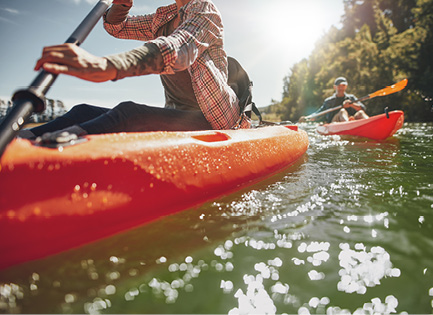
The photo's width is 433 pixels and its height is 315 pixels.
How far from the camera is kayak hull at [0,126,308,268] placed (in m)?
1.02

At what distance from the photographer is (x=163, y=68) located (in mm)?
1440

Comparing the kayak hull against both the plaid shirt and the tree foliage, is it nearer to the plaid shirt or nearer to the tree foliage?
the plaid shirt

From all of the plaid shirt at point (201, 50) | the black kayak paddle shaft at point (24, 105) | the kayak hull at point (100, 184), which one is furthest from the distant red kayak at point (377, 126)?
the black kayak paddle shaft at point (24, 105)

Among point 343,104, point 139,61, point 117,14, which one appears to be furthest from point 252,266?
point 343,104

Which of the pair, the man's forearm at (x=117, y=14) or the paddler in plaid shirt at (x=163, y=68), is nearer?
the paddler in plaid shirt at (x=163, y=68)

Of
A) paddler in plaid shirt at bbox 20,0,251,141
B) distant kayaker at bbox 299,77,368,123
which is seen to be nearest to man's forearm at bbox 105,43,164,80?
paddler in plaid shirt at bbox 20,0,251,141

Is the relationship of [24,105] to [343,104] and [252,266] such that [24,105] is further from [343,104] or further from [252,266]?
[343,104]

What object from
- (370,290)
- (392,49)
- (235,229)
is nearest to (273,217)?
(235,229)

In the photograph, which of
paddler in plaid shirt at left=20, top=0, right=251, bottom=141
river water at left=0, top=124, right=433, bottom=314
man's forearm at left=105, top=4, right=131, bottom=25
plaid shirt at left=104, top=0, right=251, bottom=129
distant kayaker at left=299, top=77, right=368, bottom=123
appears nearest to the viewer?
river water at left=0, top=124, right=433, bottom=314

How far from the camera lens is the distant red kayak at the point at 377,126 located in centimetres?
486

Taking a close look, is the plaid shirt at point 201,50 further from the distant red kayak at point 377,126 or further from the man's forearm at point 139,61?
the distant red kayak at point 377,126

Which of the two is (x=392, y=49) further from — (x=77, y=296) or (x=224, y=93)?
(x=77, y=296)

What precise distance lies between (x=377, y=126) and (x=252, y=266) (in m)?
4.99

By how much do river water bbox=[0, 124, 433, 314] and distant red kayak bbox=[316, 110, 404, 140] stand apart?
3.75 meters
